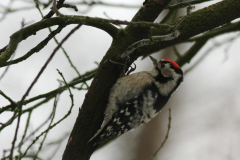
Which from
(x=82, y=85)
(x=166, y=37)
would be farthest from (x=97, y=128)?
(x=166, y=37)

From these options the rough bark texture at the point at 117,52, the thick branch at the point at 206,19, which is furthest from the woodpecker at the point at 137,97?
the thick branch at the point at 206,19

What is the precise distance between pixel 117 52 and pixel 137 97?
2.73 feet

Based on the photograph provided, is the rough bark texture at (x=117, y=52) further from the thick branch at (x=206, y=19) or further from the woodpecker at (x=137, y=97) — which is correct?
the woodpecker at (x=137, y=97)

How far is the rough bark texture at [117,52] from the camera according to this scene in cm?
332

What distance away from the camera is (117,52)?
3482mm

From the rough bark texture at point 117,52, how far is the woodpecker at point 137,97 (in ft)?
0.63

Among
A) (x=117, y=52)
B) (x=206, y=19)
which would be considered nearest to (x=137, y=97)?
(x=117, y=52)

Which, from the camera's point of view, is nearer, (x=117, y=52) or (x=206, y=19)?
(x=117, y=52)

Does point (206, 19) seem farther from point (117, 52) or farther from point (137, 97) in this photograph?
point (137, 97)

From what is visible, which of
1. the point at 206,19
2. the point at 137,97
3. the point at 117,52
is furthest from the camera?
the point at 137,97

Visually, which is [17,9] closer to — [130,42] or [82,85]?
[82,85]

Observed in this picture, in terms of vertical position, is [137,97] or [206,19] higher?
[206,19]

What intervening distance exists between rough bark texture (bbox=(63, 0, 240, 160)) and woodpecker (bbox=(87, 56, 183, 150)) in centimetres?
19

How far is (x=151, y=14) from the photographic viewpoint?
3.50 m
